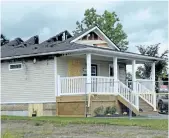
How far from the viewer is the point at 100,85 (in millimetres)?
21234

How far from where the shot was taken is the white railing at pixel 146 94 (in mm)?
23078

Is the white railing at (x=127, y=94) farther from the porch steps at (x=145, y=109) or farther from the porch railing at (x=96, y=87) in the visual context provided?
the porch steps at (x=145, y=109)

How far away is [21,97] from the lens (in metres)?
23.2

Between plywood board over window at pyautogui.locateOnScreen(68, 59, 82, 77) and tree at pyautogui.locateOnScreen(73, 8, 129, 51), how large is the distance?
65.7 feet

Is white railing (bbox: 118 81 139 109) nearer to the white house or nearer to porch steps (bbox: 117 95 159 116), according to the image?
the white house

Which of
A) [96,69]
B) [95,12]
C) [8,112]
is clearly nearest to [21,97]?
[8,112]

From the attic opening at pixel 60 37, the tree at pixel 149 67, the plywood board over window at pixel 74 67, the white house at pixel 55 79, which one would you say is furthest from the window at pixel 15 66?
the tree at pixel 149 67

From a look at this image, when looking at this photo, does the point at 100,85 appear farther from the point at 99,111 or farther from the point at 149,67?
the point at 149,67

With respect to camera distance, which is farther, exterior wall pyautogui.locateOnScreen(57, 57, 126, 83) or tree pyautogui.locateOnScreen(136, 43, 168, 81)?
tree pyautogui.locateOnScreen(136, 43, 168, 81)

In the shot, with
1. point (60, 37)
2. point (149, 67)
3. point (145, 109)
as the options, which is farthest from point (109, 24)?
point (145, 109)

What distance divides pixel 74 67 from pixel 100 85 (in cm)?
278

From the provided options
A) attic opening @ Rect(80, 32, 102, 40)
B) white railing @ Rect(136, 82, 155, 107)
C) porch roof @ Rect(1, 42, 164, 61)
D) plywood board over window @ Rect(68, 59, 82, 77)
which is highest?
attic opening @ Rect(80, 32, 102, 40)

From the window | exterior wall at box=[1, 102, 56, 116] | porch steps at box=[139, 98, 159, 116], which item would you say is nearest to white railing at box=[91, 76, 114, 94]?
porch steps at box=[139, 98, 159, 116]

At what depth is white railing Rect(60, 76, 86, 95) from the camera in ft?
68.4
